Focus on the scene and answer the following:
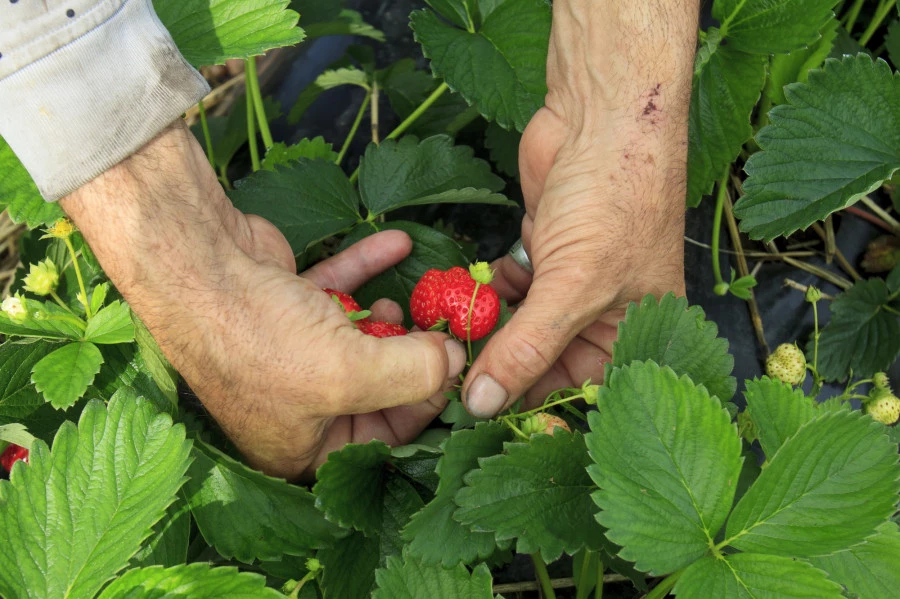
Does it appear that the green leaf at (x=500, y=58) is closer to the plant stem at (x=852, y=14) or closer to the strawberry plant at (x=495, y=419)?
the strawberry plant at (x=495, y=419)

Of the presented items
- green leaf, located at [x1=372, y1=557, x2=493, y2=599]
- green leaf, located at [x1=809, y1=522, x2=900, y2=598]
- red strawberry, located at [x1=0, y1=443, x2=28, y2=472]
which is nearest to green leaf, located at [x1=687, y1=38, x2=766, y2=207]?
green leaf, located at [x1=809, y1=522, x2=900, y2=598]

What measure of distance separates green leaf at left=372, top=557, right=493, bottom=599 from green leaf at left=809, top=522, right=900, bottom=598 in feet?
1.08

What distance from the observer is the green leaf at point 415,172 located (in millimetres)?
1182

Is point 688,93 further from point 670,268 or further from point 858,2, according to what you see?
point 858,2

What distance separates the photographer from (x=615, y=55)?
943 millimetres

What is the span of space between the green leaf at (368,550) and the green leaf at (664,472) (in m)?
0.29

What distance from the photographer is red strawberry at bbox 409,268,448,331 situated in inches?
35.7

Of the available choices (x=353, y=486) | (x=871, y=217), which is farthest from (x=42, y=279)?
(x=871, y=217)

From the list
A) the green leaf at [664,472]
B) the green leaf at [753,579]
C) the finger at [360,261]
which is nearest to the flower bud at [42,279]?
the finger at [360,261]

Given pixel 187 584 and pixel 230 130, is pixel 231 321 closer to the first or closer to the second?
pixel 187 584

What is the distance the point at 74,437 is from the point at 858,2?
1.41m

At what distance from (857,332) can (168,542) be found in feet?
3.53

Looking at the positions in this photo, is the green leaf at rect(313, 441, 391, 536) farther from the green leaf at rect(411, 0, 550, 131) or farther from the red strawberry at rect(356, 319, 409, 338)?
the green leaf at rect(411, 0, 550, 131)

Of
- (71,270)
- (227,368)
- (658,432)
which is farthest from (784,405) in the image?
(71,270)
